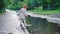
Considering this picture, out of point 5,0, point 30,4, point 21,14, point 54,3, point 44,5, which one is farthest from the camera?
point 30,4

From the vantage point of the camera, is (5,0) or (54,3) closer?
(5,0)

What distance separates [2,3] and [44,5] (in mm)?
17761

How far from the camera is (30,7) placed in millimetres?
91375

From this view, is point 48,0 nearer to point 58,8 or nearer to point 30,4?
point 58,8

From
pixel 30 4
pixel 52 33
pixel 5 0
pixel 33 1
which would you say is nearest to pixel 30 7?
pixel 30 4

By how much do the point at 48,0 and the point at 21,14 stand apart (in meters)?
52.8

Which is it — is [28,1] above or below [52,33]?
below

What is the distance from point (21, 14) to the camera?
1374 cm

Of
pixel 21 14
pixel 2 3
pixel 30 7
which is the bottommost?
pixel 30 7

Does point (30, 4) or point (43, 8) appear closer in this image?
point (43, 8)

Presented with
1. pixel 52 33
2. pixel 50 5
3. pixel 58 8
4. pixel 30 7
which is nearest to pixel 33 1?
pixel 30 7

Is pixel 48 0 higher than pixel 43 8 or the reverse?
higher

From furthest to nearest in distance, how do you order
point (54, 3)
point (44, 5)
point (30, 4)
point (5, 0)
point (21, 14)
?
point (30, 4) < point (44, 5) < point (54, 3) < point (5, 0) < point (21, 14)

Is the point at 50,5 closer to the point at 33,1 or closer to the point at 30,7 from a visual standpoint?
the point at 33,1
